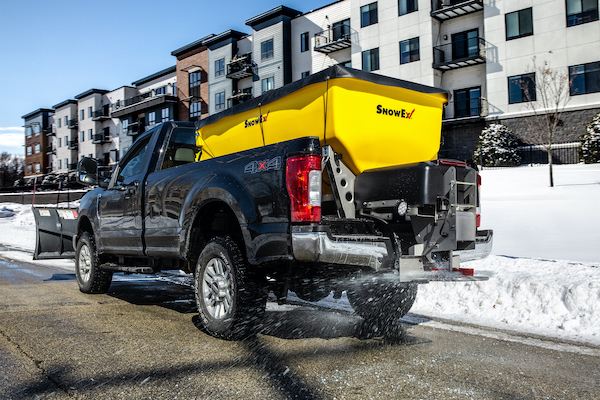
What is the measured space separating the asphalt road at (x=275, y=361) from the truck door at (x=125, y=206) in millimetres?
1000

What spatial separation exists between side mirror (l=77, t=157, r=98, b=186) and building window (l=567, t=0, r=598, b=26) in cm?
2561

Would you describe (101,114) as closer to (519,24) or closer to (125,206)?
(519,24)

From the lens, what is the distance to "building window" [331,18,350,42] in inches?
1332

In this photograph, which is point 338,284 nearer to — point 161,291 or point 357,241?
point 357,241

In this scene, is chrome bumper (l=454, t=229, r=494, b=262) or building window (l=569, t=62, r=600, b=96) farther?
Answer: building window (l=569, t=62, r=600, b=96)

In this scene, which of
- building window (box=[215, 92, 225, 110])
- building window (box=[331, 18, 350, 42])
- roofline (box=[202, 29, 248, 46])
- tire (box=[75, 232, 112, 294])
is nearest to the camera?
tire (box=[75, 232, 112, 294])

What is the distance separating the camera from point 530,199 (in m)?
16.1

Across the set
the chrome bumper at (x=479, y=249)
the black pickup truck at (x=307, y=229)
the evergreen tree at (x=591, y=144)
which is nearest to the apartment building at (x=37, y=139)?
the evergreen tree at (x=591, y=144)

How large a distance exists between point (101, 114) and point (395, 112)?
6157 cm

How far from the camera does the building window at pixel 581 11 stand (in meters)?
24.4

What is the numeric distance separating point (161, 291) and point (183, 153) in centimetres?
242

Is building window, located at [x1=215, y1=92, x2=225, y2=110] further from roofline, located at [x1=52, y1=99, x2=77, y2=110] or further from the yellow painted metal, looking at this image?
the yellow painted metal

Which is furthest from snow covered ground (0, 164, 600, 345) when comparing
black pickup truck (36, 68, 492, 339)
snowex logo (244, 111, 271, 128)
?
snowex logo (244, 111, 271, 128)

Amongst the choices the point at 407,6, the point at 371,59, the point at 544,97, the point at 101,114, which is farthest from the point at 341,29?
the point at 101,114
